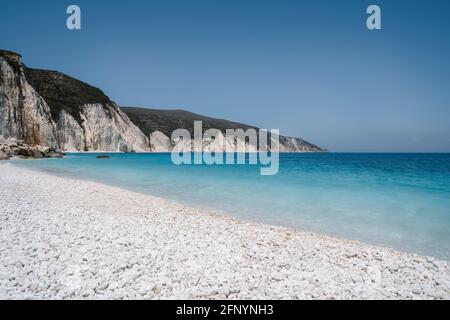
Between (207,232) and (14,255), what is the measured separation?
3.69 meters

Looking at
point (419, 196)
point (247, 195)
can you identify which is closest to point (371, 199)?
point (419, 196)

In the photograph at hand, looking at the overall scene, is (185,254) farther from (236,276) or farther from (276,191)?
(276,191)

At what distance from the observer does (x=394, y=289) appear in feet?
14.2

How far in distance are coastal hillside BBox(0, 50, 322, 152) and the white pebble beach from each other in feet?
173

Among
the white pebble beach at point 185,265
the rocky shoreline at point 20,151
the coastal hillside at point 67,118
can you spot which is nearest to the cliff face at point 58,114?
the coastal hillside at point 67,118

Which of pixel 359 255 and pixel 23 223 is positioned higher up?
pixel 23 223

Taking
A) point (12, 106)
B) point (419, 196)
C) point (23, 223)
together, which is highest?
point (12, 106)

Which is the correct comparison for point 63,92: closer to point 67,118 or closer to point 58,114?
point 58,114

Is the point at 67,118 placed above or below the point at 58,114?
below

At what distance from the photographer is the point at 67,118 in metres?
66.9

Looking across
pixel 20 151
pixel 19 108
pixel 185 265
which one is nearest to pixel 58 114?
pixel 19 108

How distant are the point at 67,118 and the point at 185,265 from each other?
7268 cm

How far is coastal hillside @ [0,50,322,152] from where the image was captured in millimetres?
48906

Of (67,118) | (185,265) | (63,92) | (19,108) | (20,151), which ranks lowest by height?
(185,265)
